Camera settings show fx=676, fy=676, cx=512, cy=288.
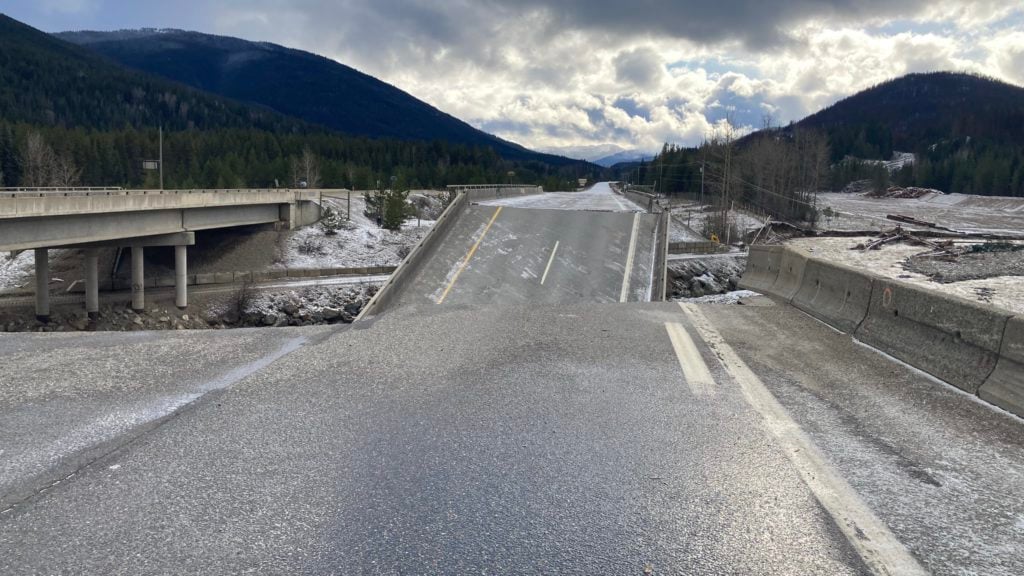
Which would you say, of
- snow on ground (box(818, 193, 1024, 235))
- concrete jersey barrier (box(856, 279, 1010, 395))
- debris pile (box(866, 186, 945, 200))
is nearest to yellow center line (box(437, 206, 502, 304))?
concrete jersey barrier (box(856, 279, 1010, 395))

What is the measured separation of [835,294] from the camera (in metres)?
10.3

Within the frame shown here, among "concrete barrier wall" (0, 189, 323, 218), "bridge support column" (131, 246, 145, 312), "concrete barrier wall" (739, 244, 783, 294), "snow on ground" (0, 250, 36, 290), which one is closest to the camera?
"concrete barrier wall" (739, 244, 783, 294)

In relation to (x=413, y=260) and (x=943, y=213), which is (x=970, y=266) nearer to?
(x=413, y=260)

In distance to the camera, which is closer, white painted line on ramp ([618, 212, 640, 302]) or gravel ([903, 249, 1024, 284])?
gravel ([903, 249, 1024, 284])

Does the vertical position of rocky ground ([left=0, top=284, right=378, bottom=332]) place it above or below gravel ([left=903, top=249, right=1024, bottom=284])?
below

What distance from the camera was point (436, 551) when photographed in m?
3.47

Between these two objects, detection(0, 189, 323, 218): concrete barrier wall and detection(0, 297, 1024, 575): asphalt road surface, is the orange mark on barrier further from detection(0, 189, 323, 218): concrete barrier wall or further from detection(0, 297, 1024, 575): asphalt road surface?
detection(0, 189, 323, 218): concrete barrier wall

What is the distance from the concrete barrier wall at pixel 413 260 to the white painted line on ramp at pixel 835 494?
7.37 m

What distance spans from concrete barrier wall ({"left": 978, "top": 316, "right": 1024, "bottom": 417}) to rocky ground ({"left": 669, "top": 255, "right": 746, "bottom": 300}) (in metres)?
30.7

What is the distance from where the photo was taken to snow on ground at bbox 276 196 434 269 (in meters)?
47.4

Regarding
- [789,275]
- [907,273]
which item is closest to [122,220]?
[789,275]

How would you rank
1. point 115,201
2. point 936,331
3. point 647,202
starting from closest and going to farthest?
point 936,331 → point 115,201 → point 647,202

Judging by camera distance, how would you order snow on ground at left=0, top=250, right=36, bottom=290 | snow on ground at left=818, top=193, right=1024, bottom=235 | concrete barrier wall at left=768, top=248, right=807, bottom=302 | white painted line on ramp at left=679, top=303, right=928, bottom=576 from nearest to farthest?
white painted line on ramp at left=679, top=303, right=928, bottom=576
concrete barrier wall at left=768, top=248, right=807, bottom=302
snow on ground at left=0, top=250, right=36, bottom=290
snow on ground at left=818, top=193, right=1024, bottom=235

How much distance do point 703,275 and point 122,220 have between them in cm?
3307
